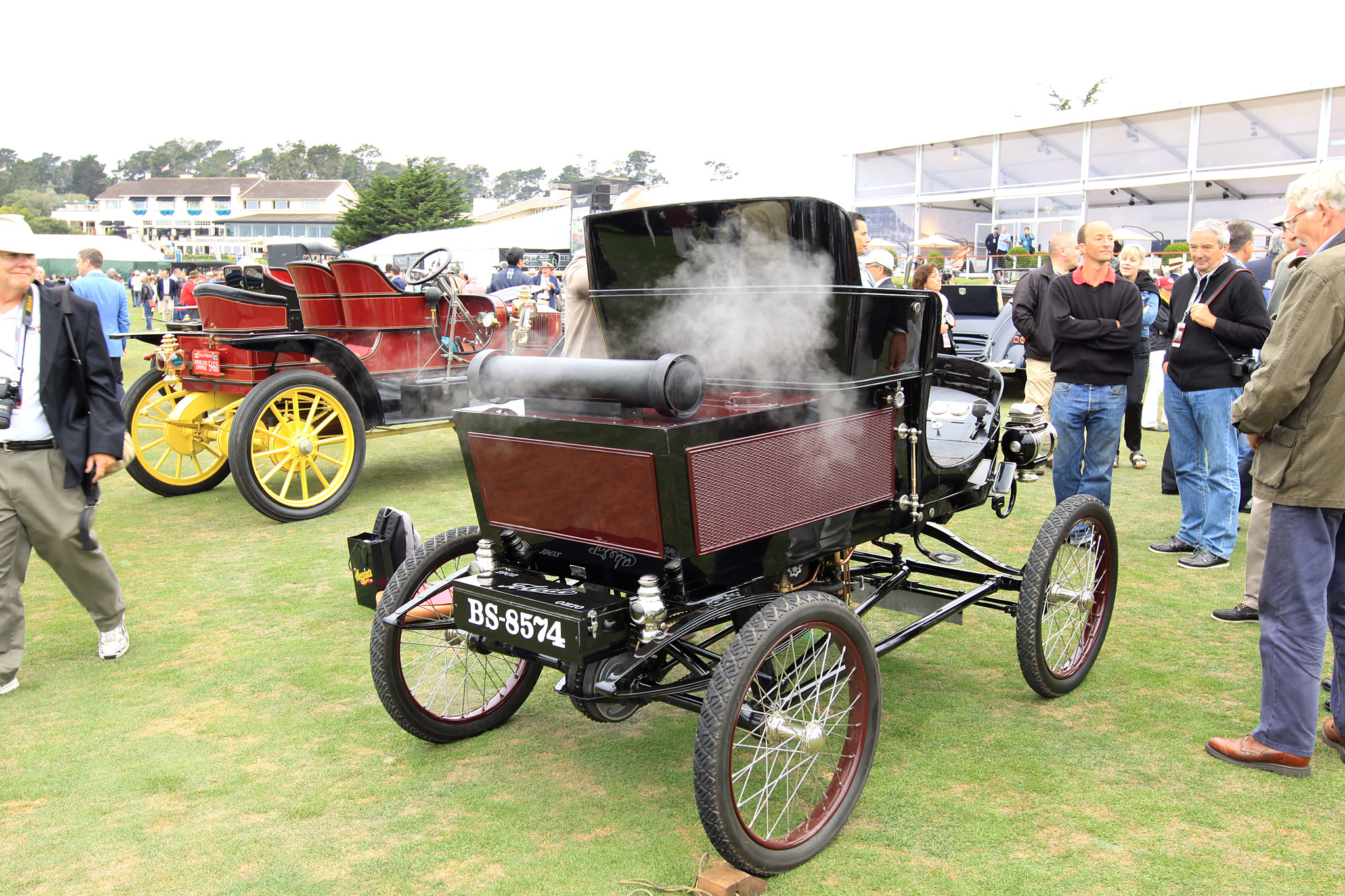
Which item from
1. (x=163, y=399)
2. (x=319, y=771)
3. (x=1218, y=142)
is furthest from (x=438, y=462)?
(x=1218, y=142)

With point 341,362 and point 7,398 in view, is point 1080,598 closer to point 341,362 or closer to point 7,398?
point 7,398

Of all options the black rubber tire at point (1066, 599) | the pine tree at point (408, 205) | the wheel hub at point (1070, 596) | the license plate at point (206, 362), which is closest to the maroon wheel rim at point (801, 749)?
the black rubber tire at point (1066, 599)

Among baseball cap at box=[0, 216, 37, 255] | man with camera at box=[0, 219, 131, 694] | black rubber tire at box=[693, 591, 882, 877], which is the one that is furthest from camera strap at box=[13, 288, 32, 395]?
black rubber tire at box=[693, 591, 882, 877]

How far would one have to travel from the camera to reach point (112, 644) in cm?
374

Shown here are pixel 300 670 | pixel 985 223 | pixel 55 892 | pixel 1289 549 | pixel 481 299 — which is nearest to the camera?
pixel 55 892

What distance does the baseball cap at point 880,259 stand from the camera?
630 centimetres

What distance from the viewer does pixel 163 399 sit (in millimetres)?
6828

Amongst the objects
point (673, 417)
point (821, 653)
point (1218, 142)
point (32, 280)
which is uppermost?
point (1218, 142)

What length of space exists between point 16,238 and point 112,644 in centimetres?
164

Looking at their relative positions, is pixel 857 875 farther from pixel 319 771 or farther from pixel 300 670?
pixel 300 670

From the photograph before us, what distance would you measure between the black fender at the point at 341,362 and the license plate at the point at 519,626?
423 centimetres

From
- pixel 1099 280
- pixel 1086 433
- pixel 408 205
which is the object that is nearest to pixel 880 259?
pixel 1099 280

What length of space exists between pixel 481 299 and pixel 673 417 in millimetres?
5779

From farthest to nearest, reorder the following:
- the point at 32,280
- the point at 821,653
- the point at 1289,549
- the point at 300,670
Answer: the point at 300,670 → the point at 32,280 → the point at 1289,549 → the point at 821,653
